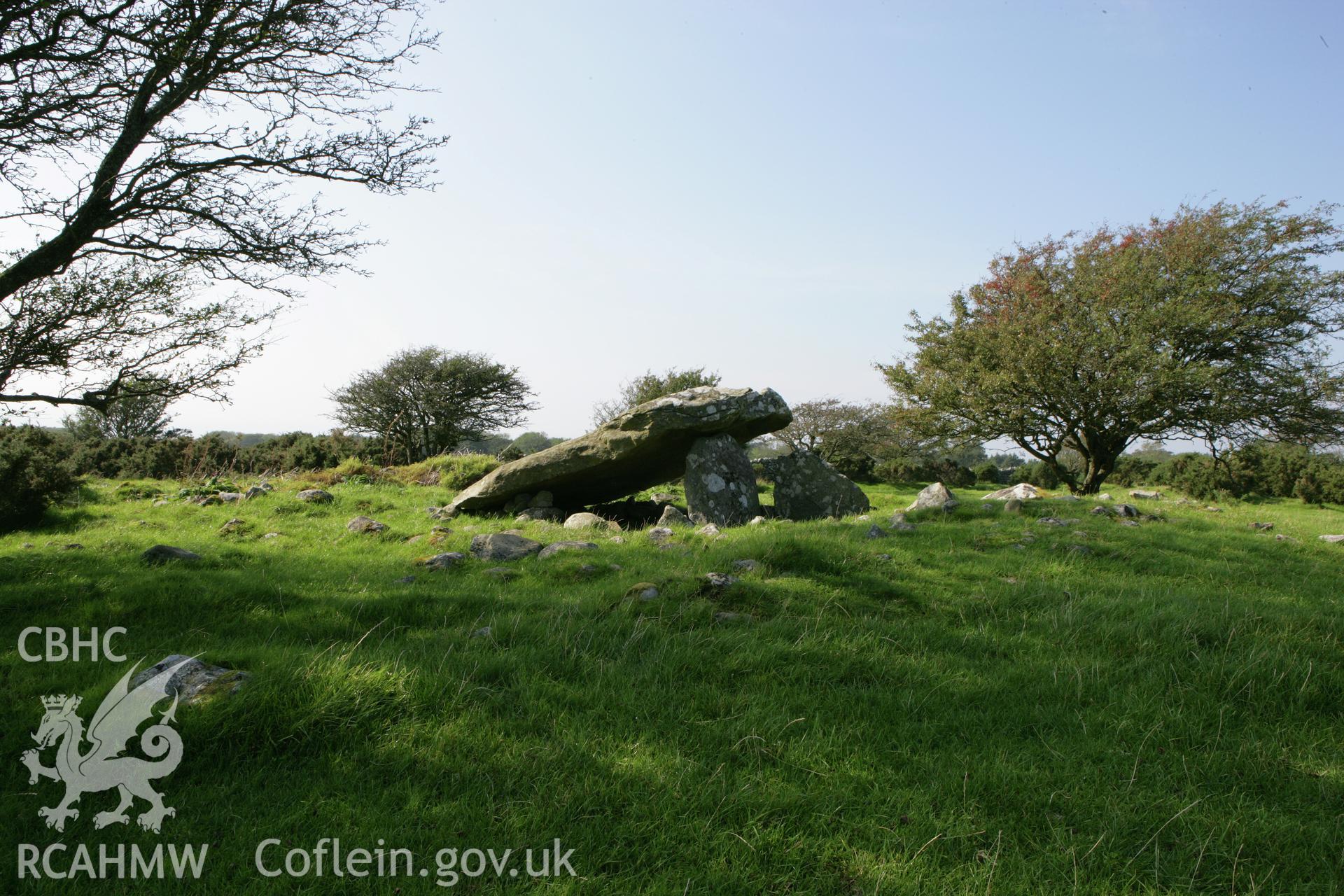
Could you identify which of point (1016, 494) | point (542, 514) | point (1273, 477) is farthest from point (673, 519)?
point (1273, 477)

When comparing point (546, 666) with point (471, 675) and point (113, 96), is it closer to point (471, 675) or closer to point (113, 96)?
point (471, 675)

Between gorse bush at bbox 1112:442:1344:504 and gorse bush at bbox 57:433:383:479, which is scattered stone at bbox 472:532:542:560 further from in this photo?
gorse bush at bbox 1112:442:1344:504

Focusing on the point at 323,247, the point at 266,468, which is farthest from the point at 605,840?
the point at 266,468

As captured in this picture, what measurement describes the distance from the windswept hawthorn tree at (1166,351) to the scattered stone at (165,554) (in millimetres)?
16069

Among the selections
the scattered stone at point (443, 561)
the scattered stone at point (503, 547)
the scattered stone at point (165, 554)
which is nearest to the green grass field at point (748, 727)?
the scattered stone at point (165, 554)

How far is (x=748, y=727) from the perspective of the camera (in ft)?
11.7

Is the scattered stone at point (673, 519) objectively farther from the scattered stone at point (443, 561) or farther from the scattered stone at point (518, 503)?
the scattered stone at point (443, 561)

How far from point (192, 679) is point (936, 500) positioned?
973 centimetres

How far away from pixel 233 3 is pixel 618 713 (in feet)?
28.7

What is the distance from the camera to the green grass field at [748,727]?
8.79ft

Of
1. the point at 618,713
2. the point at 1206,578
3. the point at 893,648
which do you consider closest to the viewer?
the point at 618,713

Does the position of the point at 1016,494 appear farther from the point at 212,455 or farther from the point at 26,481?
the point at 212,455

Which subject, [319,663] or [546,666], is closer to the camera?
[319,663]

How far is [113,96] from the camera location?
7.33 meters
